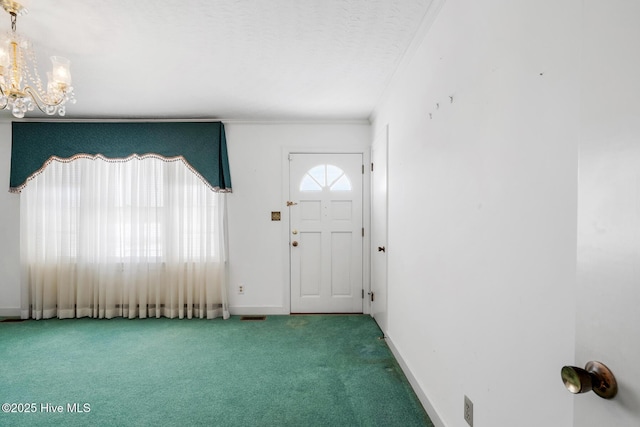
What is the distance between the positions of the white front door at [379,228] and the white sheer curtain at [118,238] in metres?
1.81

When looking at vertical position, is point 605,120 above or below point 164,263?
above

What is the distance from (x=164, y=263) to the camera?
13.1 ft

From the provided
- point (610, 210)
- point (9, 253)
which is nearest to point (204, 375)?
point (610, 210)

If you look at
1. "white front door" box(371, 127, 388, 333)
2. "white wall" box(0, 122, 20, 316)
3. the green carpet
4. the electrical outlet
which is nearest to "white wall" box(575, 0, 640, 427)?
the electrical outlet

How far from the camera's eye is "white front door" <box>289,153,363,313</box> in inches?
159

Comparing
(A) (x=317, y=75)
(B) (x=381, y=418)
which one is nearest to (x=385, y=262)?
(B) (x=381, y=418)

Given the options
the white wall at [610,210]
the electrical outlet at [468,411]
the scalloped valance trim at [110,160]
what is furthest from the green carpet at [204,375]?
the white wall at [610,210]

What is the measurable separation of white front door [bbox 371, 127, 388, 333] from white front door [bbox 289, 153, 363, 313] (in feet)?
0.72

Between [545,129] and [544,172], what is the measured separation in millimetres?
132

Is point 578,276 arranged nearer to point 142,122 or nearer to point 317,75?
point 317,75

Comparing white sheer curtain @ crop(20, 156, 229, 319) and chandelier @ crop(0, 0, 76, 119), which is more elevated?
chandelier @ crop(0, 0, 76, 119)

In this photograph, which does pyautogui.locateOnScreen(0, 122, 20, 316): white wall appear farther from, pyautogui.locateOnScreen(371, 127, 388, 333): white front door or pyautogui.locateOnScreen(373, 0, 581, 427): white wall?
pyautogui.locateOnScreen(373, 0, 581, 427): white wall

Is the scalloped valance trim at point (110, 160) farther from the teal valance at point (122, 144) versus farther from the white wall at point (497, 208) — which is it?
the white wall at point (497, 208)

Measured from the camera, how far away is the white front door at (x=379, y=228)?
320 cm
